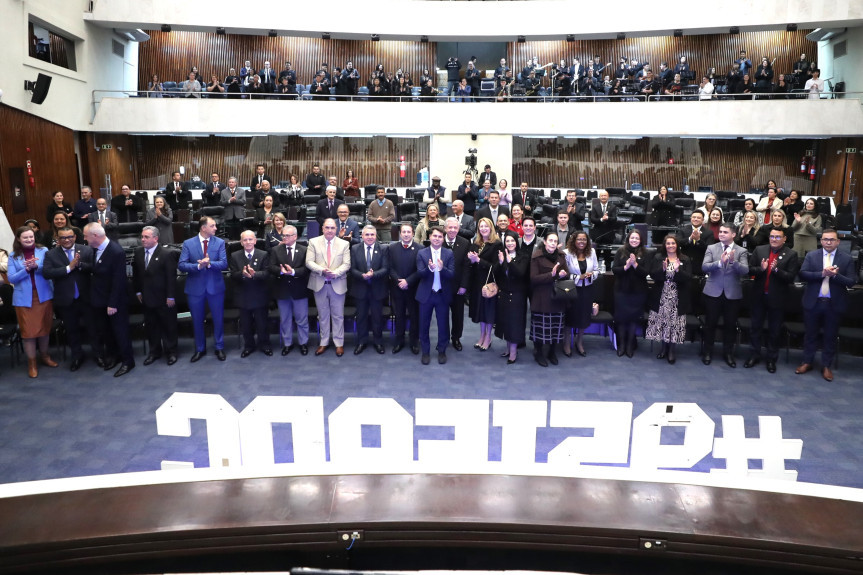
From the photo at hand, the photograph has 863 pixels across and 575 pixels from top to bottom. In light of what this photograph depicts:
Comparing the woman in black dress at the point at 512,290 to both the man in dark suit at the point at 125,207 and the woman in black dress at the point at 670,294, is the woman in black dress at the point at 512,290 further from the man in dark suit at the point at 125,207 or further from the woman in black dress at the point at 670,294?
the man in dark suit at the point at 125,207

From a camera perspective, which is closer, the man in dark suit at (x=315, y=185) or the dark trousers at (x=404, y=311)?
the dark trousers at (x=404, y=311)

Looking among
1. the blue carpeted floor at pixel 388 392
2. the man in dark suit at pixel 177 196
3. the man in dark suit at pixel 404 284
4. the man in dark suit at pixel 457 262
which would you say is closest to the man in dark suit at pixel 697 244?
the blue carpeted floor at pixel 388 392

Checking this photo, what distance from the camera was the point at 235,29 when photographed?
67.6 feet

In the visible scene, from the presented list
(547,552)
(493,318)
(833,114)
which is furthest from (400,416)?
(833,114)

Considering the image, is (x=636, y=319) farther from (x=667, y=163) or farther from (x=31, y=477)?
A: (x=667, y=163)

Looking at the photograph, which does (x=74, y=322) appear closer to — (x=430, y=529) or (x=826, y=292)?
(x=430, y=529)

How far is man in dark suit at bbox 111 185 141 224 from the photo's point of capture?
13.8m

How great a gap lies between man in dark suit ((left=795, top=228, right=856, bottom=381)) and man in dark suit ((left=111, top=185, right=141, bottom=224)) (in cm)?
1162

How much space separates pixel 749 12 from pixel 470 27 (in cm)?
772

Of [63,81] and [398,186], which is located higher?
[63,81]

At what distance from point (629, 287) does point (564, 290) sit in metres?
1.02

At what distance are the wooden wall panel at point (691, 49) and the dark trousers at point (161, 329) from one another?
63.7 ft

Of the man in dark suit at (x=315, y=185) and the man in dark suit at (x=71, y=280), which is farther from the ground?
the man in dark suit at (x=315, y=185)

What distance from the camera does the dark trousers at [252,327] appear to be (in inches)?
341
